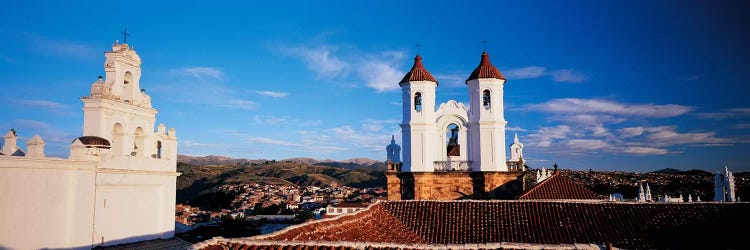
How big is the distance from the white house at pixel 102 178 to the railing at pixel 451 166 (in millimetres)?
8928

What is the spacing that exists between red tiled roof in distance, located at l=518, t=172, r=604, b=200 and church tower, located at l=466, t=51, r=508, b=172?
4.19 feet

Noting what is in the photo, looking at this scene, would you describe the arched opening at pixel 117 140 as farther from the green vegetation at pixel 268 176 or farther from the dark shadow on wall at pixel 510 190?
the green vegetation at pixel 268 176

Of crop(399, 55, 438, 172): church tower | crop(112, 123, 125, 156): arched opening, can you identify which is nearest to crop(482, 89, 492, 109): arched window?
crop(399, 55, 438, 172): church tower

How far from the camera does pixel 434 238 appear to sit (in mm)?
14336

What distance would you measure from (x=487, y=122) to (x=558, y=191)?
3.49 metres

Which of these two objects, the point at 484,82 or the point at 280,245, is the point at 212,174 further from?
the point at 280,245

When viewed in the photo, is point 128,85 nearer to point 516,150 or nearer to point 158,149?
point 158,149

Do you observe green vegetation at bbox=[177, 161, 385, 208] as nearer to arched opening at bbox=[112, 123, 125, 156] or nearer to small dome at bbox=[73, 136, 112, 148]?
arched opening at bbox=[112, 123, 125, 156]

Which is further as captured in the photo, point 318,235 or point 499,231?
point 499,231

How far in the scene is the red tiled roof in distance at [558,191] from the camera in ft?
63.6

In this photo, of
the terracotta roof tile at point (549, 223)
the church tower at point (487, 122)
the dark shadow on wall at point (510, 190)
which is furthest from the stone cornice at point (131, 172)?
the dark shadow on wall at point (510, 190)

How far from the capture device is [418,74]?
2002cm

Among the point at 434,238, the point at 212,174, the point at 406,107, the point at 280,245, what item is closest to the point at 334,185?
the point at 212,174

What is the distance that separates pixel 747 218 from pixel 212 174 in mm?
71495
